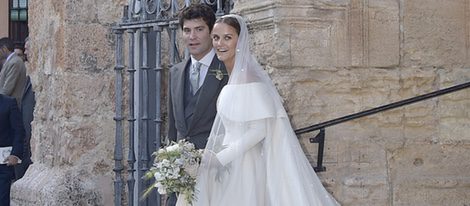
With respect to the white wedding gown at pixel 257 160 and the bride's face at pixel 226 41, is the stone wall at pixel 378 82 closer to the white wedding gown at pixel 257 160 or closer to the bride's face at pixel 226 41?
the bride's face at pixel 226 41

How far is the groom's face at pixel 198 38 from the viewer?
579 cm

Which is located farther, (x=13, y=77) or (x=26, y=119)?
(x=13, y=77)

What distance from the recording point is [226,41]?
17.6 feet

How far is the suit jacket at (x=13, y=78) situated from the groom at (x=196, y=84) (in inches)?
181

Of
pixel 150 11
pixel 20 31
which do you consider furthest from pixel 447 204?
pixel 20 31

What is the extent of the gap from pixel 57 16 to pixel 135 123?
3.89ft

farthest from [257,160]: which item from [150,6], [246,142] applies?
[150,6]

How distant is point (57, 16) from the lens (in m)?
8.04

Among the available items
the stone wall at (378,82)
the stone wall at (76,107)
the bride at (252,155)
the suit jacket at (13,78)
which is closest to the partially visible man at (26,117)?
the suit jacket at (13,78)

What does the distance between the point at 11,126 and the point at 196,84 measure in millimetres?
3691

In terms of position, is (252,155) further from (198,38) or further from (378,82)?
(378,82)

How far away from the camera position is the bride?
17.0 feet

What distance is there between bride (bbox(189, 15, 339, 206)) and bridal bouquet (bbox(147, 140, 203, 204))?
0.26 feet

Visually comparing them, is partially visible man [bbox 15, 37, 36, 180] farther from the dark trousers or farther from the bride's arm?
the bride's arm
